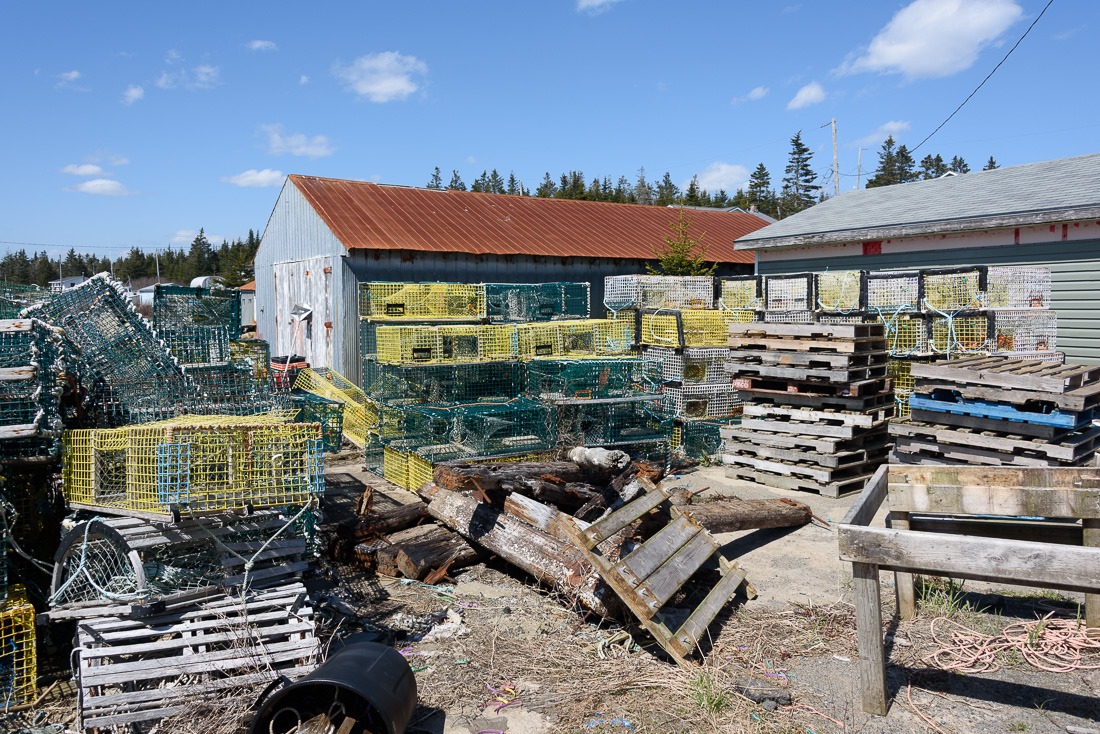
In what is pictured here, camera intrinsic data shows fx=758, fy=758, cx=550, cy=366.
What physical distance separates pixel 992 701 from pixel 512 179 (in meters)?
73.9

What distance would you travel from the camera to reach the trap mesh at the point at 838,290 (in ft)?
41.8

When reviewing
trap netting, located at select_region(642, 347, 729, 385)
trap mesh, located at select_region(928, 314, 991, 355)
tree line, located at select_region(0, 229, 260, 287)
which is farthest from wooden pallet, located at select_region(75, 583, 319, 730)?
tree line, located at select_region(0, 229, 260, 287)

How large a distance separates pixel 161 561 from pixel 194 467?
774mm

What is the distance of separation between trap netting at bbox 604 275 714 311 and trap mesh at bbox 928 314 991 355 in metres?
3.99

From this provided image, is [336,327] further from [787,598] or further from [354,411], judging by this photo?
[787,598]

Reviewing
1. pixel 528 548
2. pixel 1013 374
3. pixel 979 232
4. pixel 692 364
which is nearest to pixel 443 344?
pixel 692 364

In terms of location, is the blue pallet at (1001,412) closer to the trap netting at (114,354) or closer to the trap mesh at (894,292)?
the trap mesh at (894,292)

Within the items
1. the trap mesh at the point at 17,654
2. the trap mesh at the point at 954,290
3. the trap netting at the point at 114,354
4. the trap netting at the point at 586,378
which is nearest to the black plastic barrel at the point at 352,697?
the trap mesh at the point at 17,654

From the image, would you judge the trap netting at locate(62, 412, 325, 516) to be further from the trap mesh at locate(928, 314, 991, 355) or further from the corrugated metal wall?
the corrugated metal wall

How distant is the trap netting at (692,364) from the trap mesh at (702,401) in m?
0.13

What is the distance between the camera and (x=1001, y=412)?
7.51m

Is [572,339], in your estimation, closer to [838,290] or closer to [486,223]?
[838,290]

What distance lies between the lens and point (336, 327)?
54.0ft

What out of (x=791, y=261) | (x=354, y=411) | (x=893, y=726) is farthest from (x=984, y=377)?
(x=791, y=261)
